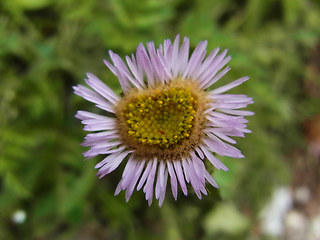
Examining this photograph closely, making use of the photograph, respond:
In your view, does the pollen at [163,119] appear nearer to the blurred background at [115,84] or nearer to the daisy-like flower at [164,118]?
the daisy-like flower at [164,118]

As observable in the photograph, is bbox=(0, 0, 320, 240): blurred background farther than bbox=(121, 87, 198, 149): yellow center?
Yes

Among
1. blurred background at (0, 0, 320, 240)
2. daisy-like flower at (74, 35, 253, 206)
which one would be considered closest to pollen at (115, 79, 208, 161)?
daisy-like flower at (74, 35, 253, 206)

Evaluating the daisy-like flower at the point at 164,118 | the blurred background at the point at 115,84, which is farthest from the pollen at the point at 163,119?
the blurred background at the point at 115,84

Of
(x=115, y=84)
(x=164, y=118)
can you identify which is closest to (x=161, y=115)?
(x=164, y=118)

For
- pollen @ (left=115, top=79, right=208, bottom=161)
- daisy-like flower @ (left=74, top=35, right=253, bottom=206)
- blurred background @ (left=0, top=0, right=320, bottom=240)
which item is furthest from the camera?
blurred background @ (left=0, top=0, right=320, bottom=240)

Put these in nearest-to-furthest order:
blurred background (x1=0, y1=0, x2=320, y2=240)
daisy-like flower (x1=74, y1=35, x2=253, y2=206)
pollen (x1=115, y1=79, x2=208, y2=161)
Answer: daisy-like flower (x1=74, y1=35, x2=253, y2=206)
pollen (x1=115, y1=79, x2=208, y2=161)
blurred background (x1=0, y1=0, x2=320, y2=240)

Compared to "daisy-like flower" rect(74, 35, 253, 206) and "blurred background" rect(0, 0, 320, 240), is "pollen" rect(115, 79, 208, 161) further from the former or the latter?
"blurred background" rect(0, 0, 320, 240)

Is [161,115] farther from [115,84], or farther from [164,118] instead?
[115,84]

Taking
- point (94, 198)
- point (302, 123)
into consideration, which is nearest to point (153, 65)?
point (94, 198)
